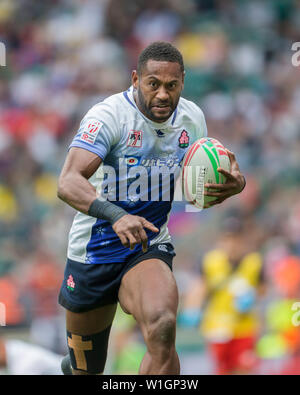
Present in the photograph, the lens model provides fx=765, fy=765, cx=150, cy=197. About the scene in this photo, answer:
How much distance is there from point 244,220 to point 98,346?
386 centimetres

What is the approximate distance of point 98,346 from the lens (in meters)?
5.98

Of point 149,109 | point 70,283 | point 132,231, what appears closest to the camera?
point 132,231

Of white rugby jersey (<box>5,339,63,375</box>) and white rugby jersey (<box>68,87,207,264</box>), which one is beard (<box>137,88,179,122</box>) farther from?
white rugby jersey (<box>5,339,63,375</box>)

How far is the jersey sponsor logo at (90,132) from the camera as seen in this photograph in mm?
5055

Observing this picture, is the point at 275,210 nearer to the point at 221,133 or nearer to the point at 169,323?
the point at 221,133

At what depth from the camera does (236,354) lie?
28.3ft

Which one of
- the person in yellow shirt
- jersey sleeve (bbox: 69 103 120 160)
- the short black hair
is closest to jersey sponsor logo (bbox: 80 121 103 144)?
jersey sleeve (bbox: 69 103 120 160)

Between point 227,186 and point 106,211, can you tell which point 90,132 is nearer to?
point 106,211

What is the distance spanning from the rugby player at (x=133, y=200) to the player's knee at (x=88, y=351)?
2 cm

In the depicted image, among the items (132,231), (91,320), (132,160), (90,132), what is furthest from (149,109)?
(91,320)

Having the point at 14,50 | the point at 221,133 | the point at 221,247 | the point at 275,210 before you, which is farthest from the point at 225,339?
the point at 14,50

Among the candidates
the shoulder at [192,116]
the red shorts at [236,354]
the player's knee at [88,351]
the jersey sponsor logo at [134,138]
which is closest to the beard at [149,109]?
the jersey sponsor logo at [134,138]

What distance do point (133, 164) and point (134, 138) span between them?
0.61 ft

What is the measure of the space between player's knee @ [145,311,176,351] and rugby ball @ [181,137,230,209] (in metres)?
0.96
